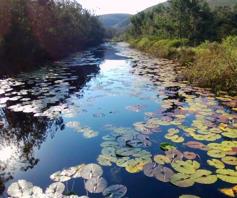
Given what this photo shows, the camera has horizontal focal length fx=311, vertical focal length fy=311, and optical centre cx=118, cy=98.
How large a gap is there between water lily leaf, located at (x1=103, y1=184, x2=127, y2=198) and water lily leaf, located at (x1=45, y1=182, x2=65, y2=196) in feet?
2.06

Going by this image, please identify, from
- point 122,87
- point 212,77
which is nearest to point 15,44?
point 122,87

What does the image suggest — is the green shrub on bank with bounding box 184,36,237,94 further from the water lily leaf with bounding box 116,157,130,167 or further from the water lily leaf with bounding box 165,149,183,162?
the water lily leaf with bounding box 116,157,130,167

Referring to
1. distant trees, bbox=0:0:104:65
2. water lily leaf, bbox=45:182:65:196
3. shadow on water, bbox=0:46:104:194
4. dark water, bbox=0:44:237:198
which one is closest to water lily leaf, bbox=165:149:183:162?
dark water, bbox=0:44:237:198

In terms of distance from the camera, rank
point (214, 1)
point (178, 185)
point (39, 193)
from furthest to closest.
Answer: point (214, 1) → point (178, 185) → point (39, 193)

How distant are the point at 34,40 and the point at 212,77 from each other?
41.8ft

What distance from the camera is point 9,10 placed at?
1747 centimetres

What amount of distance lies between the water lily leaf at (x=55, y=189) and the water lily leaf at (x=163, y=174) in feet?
4.94

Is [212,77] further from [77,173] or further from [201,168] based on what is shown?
[77,173]

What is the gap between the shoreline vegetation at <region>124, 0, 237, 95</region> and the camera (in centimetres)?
1230

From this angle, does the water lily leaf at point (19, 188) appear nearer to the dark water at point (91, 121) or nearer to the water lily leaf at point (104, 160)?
the dark water at point (91, 121)

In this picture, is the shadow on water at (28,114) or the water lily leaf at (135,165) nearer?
the water lily leaf at (135,165)

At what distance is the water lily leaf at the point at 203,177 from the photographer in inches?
188

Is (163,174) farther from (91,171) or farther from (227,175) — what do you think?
(91,171)

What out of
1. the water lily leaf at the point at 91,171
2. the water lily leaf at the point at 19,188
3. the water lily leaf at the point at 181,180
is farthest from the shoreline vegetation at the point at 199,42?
the water lily leaf at the point at 19,188
